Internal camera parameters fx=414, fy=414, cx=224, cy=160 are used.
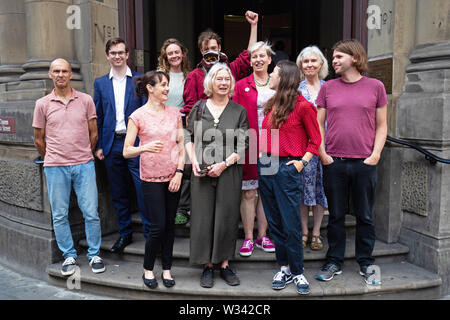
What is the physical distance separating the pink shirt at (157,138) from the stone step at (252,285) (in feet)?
3.38

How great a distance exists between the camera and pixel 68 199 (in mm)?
4137

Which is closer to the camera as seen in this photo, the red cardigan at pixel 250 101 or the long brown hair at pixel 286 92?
the long brown hair at pixel 286 92

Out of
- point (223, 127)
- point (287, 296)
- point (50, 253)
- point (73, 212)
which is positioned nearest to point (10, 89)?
point (73, 212)

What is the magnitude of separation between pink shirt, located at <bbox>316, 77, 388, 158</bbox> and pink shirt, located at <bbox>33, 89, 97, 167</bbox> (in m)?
2.39

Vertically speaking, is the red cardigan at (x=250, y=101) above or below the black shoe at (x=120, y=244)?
above

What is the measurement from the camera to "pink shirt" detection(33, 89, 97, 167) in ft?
13.0

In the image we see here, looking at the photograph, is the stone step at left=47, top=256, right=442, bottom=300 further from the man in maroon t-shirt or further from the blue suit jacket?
the blue suit jacket

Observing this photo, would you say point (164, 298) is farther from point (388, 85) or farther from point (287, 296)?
point (388, 85)

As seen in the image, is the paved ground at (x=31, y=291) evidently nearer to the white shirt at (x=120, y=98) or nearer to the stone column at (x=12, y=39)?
the white shirt at (x=120, y=98)

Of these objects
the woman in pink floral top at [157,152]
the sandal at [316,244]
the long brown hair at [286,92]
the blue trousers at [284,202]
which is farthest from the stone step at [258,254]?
the long brown hair at [286,92]

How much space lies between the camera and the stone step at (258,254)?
400 cm

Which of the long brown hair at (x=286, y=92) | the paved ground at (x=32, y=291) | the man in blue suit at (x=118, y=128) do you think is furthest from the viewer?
the man in blue suit at (x=118, y=128)

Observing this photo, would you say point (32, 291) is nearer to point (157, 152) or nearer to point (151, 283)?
point (151, 283)

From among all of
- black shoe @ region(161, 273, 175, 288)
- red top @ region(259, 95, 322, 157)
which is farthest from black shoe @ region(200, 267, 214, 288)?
red top @ region(259, 95, 322, 157)
